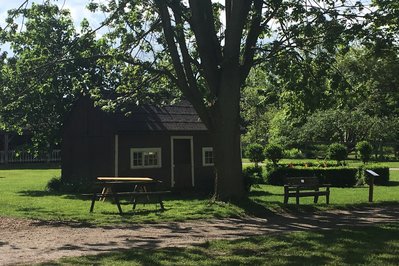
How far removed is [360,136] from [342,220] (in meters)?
38.0

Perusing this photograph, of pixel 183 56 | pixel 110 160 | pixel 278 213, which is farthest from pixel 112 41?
pixel 278 213

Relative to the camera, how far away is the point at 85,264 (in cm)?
738

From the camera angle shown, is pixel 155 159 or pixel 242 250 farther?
pixel 155 159

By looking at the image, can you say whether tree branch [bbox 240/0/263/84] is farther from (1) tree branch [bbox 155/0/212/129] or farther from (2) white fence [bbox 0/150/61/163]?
(2) white fence [bbox 0/150/61/163]

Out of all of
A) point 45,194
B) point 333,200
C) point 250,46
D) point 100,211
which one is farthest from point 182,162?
point 250,46

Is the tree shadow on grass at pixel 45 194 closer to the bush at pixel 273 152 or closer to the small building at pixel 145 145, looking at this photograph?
the small building at pixel 145 145

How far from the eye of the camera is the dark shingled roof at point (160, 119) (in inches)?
811

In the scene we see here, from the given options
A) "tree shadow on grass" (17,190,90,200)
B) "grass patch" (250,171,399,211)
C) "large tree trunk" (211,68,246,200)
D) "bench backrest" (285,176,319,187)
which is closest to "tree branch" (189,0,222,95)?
"large tree trunk" (211,68,246,200)

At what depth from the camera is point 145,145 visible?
822 inches

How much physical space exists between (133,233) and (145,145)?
10.7 m

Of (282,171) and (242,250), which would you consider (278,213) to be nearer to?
(242,250)

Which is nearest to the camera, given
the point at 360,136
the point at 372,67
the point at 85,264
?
the point at 85,264

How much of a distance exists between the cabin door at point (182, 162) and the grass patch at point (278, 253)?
39.1 feet

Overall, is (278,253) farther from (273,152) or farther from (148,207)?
(273,152)
